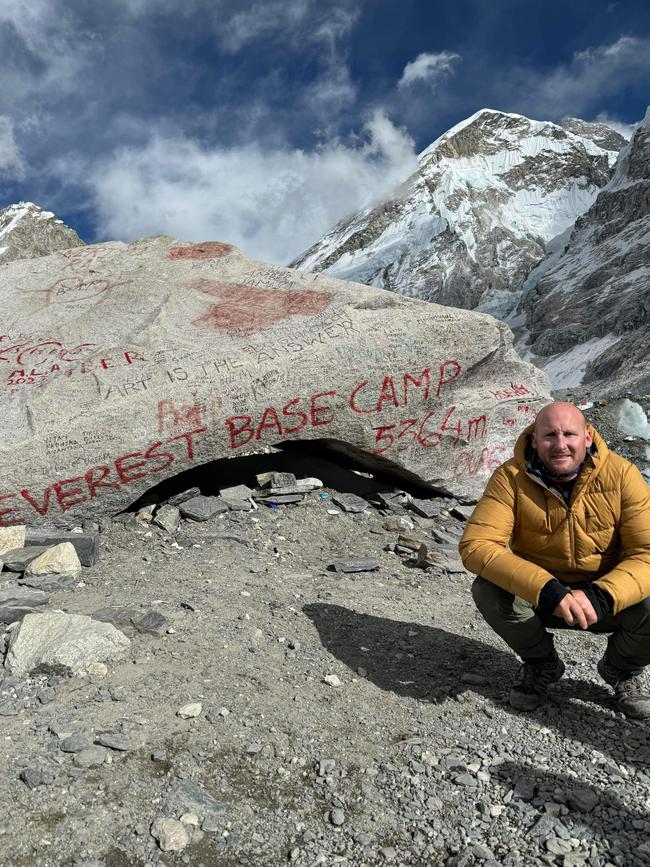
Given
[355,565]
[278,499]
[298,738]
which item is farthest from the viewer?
[278,499]

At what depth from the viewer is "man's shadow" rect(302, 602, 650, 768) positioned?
3.88m

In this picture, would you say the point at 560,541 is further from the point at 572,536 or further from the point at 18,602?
the point at 18,602

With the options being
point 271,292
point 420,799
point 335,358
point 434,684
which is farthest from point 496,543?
point 271,292

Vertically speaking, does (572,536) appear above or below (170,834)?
above

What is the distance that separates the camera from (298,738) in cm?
375

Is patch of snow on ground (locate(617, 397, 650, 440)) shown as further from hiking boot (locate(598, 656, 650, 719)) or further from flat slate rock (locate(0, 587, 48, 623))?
flat slate rock (locate(0, 587, 48, 623))

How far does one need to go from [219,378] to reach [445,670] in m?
4.61

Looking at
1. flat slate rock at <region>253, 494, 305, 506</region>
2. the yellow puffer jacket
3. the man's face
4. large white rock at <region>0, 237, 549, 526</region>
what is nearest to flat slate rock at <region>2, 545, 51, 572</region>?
large white rock at <region>0, 237, 549, 526</region>

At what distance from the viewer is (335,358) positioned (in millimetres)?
8328

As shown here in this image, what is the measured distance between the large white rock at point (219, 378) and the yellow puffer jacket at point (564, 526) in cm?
434

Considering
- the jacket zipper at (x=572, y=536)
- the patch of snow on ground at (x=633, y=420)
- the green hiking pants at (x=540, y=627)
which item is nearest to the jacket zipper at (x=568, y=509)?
the jacket zipper at (x=572, y=536)

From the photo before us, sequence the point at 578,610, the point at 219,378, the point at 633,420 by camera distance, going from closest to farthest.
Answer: the point at 578,610 < the point at 219,378 < the point at 633,420

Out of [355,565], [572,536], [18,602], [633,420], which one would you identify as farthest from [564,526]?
[633,420]

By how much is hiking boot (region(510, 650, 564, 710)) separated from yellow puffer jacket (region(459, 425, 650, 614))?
56 centimetres
